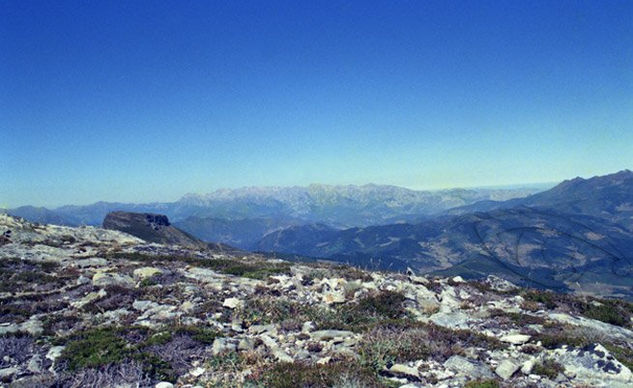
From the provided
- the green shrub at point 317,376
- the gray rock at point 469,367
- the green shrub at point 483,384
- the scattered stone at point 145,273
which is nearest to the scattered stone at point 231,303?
the green shrub at point 317,376

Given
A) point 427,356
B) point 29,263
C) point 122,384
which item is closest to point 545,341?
point 427,356

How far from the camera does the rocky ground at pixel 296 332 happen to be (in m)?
9.25

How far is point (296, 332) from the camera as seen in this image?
13070 mm

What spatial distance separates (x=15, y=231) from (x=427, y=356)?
4655cm

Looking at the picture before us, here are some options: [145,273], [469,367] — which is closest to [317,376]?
[469,367]

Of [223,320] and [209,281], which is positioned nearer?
[223,320]

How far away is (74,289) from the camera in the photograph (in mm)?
19844

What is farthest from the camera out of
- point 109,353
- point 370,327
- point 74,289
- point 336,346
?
point 74,289

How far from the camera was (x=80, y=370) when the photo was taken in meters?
9.70

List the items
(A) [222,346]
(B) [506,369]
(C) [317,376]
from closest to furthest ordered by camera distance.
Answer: (C) [317,376]
(B) [506,369]
(A) [222,346]

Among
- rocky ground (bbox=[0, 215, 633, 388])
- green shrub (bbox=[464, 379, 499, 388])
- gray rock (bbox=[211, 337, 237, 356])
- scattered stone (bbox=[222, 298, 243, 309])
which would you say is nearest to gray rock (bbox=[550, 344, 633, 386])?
rocky ground (bbox=[0, 215, 633, 388])

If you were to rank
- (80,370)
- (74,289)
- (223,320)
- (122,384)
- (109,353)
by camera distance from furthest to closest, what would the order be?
(74,289) < (223,320) < (109,353) < (80,370) < (122,384)

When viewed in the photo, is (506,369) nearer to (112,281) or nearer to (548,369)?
(548,369)

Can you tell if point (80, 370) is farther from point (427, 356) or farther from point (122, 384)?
point (427, 356)
